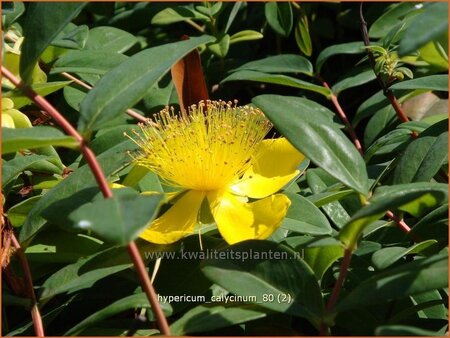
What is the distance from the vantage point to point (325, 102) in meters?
1.66

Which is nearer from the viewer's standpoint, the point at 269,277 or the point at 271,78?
the point at 269,277

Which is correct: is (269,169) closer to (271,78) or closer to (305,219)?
(305,219)

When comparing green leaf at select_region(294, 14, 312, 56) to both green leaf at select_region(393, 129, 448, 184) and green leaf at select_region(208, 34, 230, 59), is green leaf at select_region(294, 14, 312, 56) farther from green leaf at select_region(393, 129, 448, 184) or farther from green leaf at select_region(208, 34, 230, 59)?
green leaf at select_region(393, 129, 448, 184)

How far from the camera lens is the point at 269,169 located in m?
1.07

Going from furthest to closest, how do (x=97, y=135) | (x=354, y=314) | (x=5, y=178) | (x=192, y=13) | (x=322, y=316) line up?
(x=192, y=13) → (x=97, y=135) → (x=5, y=178) → (x=354, y=314) → (x=322, y=316)

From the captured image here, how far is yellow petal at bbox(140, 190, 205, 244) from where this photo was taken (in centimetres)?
98

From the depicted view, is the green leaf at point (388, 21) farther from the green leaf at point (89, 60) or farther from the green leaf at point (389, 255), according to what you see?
the green leaf at point (389, 255)

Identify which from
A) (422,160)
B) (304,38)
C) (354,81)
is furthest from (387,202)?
(304,38)

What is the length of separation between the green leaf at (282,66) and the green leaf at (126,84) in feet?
1.70

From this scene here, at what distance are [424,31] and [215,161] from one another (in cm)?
44

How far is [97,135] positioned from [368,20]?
745mm

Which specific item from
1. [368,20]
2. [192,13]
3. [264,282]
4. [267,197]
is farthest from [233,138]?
[368,20]

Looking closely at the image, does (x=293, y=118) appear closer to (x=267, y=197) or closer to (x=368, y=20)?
(x=267, y=197)

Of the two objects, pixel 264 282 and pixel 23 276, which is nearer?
pixel 264 282
